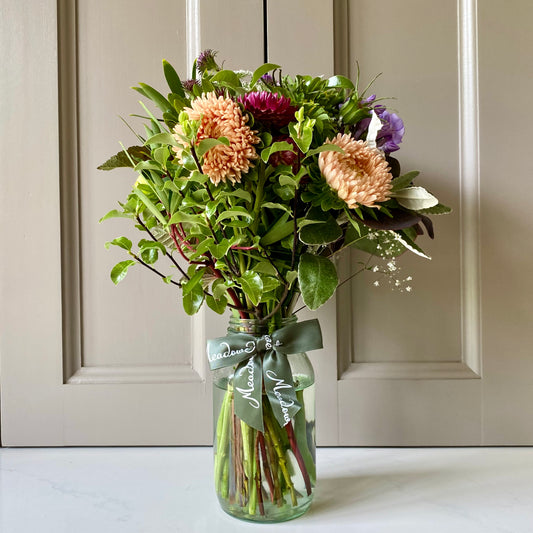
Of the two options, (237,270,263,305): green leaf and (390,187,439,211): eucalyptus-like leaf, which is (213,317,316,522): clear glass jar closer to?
(237,270,263,305): green leaf

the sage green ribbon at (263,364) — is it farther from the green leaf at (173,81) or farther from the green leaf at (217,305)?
the green leaf at (173,81)

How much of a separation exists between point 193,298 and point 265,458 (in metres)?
0.21

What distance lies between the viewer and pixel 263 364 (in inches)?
25.5

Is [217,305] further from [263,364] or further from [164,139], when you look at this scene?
[164,139]

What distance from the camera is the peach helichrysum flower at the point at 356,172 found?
1.79 feet

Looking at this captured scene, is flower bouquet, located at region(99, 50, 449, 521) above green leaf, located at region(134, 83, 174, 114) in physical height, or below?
below

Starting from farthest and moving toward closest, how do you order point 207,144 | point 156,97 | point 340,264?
point 340,264 < point 156,97 < point 207,144

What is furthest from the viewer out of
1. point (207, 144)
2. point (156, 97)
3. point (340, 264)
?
point (340, 264)

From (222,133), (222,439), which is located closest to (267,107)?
(222,133)

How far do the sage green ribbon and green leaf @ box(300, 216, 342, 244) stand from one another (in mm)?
127

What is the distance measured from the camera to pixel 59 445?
921mm

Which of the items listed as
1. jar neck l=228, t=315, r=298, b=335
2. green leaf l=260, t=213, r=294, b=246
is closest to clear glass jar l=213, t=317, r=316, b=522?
jar neck l=228, t=315, r=298, b=335

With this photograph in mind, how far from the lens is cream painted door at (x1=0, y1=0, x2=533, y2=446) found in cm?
89

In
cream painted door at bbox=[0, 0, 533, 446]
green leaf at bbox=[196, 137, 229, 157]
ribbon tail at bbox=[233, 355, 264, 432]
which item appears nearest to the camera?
green leaf at bbox=[196, 137, 229, 157]
